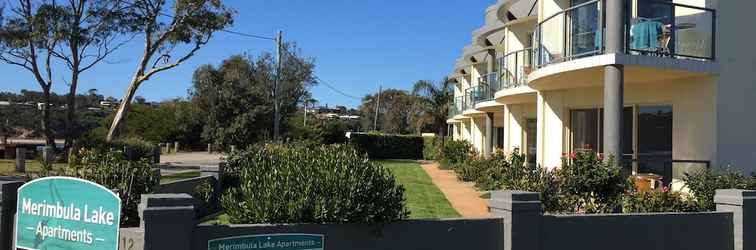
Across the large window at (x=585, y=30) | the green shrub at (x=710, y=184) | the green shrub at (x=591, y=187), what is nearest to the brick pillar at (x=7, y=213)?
the green shrub at (x=591, y=187)

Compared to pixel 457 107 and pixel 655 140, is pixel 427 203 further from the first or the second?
pixel 457 107

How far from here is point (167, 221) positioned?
5598 millimetres

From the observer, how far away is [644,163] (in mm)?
13594

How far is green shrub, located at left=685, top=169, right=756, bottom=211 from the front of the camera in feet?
32.8

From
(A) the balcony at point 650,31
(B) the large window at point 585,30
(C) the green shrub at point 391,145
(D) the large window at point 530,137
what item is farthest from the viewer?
(C) the green shrub at point 391,145

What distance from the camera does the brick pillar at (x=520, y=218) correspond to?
22.4 ft

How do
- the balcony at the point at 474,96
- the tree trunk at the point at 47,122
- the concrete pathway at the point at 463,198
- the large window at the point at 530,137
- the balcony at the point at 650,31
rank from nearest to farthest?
the balcony at the point at 650,31, the concrete pathway at the point at 463,198, the large window at the point at 530,137, the balcony at the point at 474,96, the tree trunk at the point at 47,122

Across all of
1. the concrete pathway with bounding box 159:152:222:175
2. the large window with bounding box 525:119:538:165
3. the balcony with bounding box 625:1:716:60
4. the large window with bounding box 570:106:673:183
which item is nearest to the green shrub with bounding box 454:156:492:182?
the large window with bounding box 525:119:538:165

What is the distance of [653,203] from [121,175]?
7.36m

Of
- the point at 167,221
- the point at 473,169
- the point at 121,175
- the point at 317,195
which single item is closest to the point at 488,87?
the point at 473,169

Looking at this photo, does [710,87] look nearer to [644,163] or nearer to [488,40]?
[644,163]

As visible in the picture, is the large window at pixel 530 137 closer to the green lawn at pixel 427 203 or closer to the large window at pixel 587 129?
the green lawn at pixel 427 203

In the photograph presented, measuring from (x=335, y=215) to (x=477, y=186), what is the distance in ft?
42.5

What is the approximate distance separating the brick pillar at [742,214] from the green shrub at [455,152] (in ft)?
58.7
